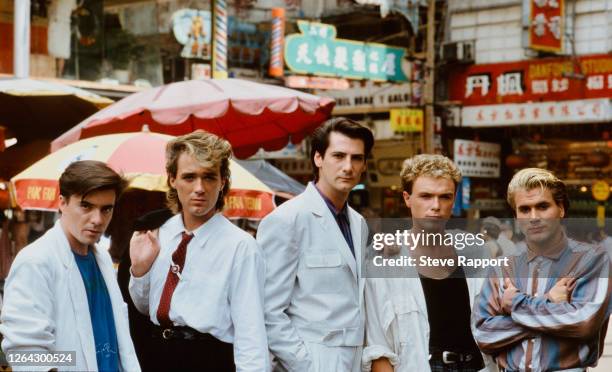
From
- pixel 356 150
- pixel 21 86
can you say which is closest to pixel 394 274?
pixel 356 150

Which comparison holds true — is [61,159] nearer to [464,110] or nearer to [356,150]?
[356,150]

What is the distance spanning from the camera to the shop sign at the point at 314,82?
21.7 meters

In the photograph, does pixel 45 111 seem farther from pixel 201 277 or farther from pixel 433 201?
pixel 433 201

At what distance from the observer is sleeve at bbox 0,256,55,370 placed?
385 cm

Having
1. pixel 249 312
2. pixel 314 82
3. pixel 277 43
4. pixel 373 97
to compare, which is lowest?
pixel 249 312

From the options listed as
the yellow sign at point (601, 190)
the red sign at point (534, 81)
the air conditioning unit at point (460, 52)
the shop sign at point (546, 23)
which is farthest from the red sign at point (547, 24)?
→ the yellow sign at point (601, 190)

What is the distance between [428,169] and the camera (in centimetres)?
494

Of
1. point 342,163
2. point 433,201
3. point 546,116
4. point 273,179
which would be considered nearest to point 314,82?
point 546,116

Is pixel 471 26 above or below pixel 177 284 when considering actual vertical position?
above

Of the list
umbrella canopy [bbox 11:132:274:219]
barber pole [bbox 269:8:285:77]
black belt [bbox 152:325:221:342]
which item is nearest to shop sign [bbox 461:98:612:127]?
barber pole [bbox 269:8:285:77]

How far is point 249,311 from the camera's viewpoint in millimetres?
4590

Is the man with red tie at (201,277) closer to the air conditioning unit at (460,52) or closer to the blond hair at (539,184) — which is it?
the blond hair at (539,184)

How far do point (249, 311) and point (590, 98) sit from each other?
18282 millimetres

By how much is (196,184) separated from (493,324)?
61.2 inches
